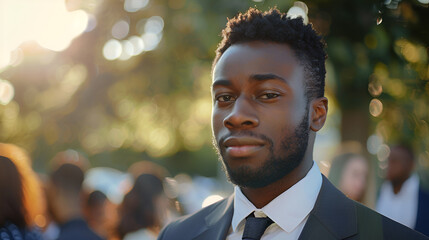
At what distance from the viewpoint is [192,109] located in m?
9.61

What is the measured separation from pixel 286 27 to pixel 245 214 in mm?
946

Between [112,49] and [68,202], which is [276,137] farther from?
[112,49]

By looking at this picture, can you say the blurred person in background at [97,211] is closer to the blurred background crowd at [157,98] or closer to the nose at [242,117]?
the blurred background crowd at [157,98]

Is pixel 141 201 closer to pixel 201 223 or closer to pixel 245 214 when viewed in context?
pixel 201 223

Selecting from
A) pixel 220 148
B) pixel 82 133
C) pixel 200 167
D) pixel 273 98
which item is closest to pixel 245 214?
pixel 220 148

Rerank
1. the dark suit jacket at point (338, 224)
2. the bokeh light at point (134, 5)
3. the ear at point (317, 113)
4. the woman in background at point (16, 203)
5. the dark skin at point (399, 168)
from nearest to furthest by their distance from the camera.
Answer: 1. the dark suit jacket at point (338, 224)
2. the ear at point (317, 113)
3. the woman in background at point (16, 203)
4. the dark skin at point (399, 168)
5. the bokeh light at point (134, 5)

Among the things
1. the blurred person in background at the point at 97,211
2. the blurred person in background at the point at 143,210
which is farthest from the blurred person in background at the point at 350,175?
the blurred person in background at the point at 97,211

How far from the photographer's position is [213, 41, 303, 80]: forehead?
2172 millimetres

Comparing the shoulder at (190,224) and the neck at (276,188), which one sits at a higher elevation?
the neck at (276,188)

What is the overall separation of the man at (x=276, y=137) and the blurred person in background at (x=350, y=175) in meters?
2.70

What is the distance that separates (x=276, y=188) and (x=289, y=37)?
738 millimetres

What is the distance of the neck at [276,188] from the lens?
224 centimetres

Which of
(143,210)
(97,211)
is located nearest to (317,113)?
(143,210)

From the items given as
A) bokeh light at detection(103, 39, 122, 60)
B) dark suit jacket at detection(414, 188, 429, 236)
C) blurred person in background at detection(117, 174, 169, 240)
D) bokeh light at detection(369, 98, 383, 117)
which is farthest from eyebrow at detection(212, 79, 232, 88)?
bokeh light at detection(103, 39, 122, 60)
